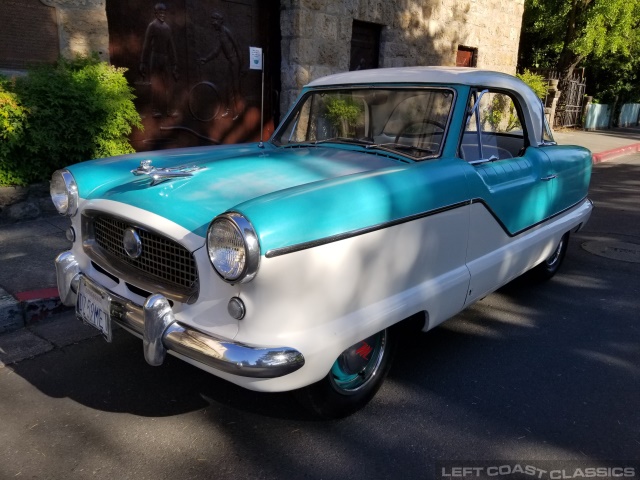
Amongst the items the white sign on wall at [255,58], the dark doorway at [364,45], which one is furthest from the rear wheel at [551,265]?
the dark doorway at [364,45]

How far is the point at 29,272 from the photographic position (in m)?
4.02

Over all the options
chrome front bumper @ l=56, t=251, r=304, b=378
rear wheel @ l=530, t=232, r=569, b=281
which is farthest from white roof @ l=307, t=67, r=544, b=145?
chrome front bumper @ l=56, t=251, r=304, b=378

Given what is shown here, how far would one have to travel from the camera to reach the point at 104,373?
295 centimetres

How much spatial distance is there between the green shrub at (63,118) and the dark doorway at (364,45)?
187 inches

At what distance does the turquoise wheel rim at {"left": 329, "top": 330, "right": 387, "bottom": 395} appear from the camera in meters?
2.50

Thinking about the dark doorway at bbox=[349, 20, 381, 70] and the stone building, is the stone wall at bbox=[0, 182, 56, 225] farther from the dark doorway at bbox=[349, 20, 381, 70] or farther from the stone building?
the dark doorway at bbox=[349, 20, 381, 70]

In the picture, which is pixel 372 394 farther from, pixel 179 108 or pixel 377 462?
pixel 179 108

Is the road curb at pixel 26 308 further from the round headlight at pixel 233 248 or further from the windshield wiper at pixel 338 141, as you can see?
the round headlight at pixel 233 248

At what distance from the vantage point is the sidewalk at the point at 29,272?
3.46 meters

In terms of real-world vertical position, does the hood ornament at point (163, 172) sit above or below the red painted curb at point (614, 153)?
above

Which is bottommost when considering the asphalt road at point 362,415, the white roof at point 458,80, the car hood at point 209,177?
the asphalt road at point 362,415

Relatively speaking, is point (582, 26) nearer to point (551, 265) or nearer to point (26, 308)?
point (551, 265)

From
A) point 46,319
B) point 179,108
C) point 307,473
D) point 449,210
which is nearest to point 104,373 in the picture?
point 46,319

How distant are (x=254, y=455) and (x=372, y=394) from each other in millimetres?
665
